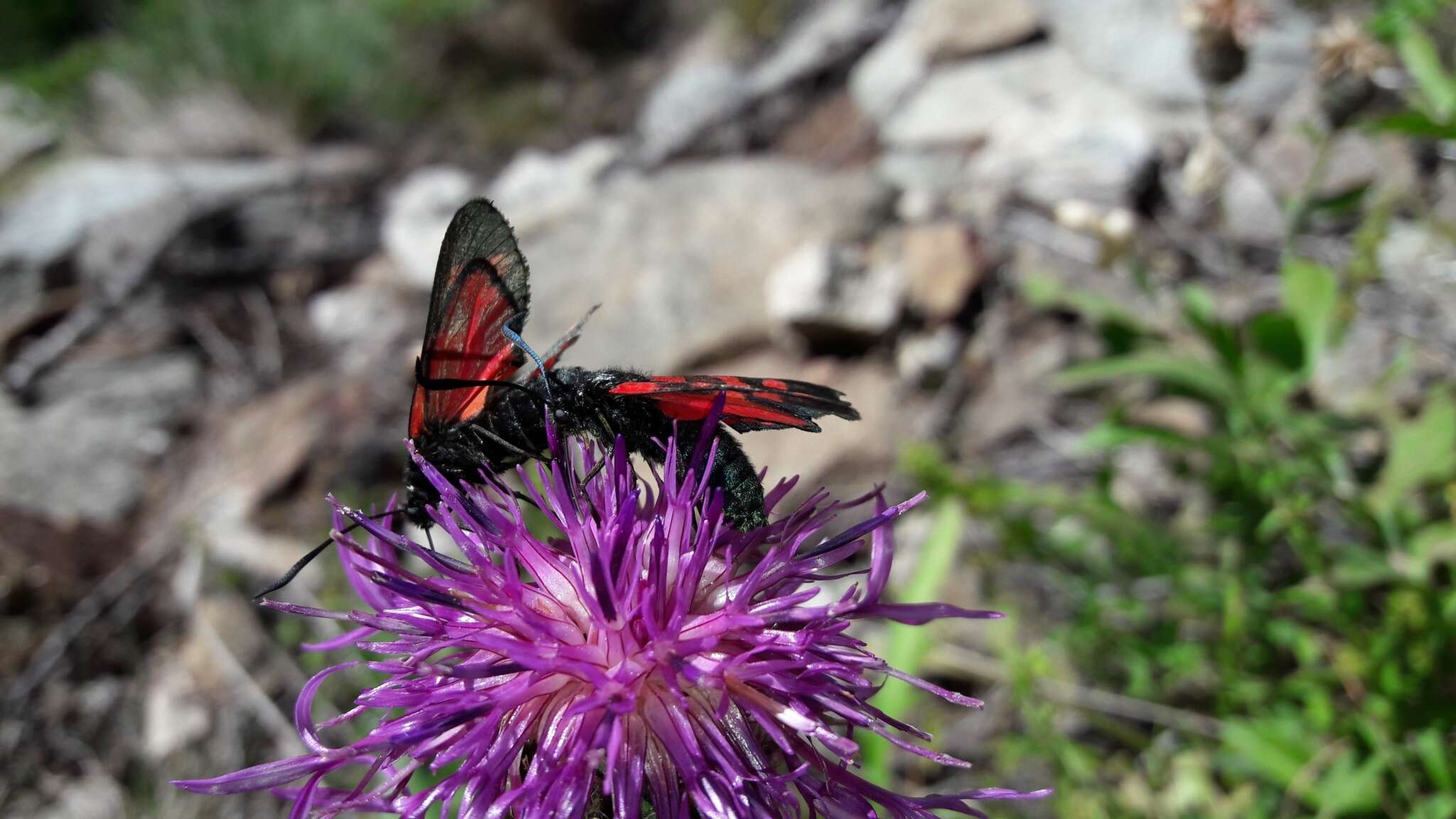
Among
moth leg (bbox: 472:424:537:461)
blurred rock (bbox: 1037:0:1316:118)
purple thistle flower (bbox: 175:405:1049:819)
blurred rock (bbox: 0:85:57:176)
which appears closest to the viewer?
purple thistle flower (bbox: 175:405:1049:819)

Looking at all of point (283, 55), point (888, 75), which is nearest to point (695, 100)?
point (888, 75)

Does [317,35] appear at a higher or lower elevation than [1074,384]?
higher

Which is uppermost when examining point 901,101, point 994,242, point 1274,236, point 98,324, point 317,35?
point 317,35

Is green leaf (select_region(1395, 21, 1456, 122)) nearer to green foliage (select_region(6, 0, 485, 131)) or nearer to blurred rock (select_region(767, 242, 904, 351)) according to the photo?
blurred rock (select_region(767, 242, 904, 351))

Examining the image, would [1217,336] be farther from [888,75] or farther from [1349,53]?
[888,75]

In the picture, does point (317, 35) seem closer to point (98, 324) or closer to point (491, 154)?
point (491, 154)

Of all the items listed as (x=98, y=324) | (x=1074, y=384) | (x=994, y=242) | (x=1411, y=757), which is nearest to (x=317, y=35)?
(x=98, y=324)

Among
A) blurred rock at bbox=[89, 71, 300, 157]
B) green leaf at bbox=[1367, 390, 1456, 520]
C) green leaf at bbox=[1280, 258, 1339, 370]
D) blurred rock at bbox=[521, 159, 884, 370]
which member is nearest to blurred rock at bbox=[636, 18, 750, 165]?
blurred rock at bbox=[521, 159, 884, 370]
